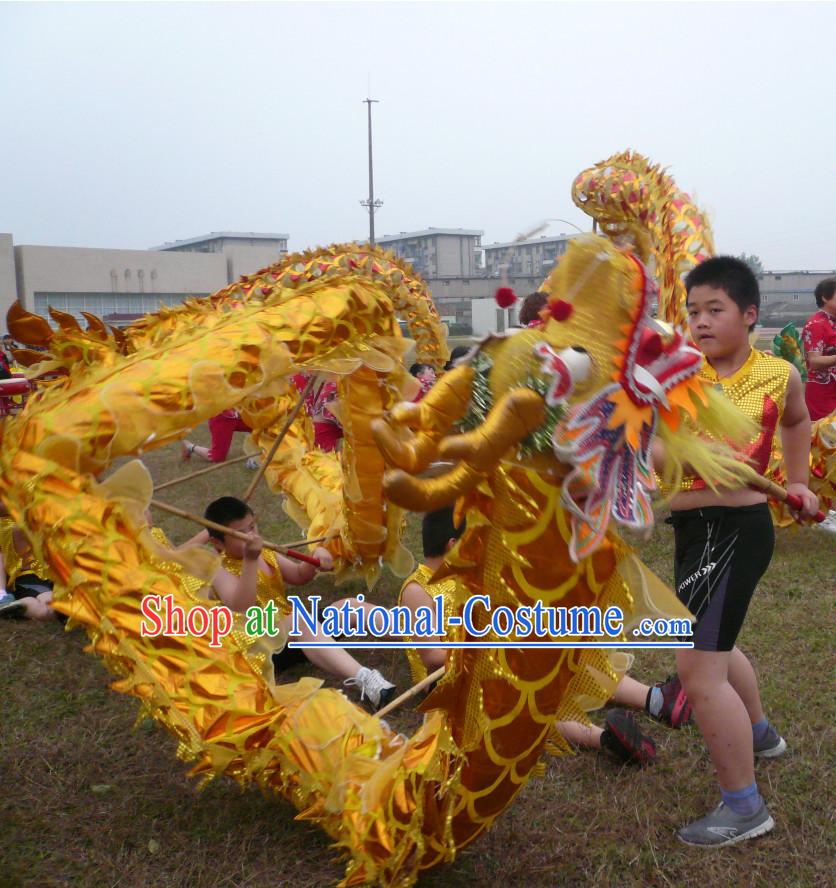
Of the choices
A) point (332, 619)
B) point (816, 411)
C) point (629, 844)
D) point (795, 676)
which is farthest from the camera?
point (816, 411)

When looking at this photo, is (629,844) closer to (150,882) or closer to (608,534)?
(608,534)

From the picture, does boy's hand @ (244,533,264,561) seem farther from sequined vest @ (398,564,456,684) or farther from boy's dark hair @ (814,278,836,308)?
boy's dark hair @ (814,278,836,308)

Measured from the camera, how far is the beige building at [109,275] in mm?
27469

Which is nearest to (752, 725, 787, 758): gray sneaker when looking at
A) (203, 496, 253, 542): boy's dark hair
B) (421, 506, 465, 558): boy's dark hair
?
(421, 506, 465, 558): boy's dark hair

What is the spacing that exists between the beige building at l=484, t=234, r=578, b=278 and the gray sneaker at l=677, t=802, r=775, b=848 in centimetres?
158

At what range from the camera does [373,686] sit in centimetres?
323

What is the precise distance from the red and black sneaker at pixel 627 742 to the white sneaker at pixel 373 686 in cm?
86

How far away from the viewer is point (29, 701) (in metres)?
3.44

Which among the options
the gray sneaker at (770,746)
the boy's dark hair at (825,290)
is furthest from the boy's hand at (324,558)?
the boy's dark hair at (825,290)

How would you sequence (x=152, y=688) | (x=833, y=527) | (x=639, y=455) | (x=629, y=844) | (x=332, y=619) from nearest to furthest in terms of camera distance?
(x=639, y=455)
(x=152, y=688)
(x=629, y=844)
(x=332, y=619)
(x=833, y=527)

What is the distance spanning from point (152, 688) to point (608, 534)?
1249mm

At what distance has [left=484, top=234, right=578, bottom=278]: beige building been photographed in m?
1.77

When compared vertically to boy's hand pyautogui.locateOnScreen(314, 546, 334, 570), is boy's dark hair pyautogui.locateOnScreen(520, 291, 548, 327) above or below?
above

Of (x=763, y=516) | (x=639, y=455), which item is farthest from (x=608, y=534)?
(x=763, y=516)
